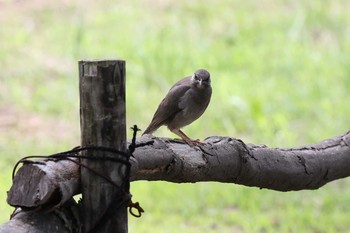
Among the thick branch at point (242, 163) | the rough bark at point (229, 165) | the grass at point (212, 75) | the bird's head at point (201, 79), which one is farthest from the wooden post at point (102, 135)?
the grass at point (212, 75)

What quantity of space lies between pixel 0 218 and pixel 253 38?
240 inches

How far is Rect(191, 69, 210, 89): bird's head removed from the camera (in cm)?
519

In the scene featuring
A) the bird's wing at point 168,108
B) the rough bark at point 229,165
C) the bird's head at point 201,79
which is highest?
the bird's head at point 201,79

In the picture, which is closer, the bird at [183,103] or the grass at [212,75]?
the bird at [183,103]

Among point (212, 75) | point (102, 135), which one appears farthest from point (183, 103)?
point (212, 75)

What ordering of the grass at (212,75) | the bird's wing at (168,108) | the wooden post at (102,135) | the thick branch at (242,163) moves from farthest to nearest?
the grass at (212,75), the bird's wing at (168,108), the thick branch at (242,163), the wooden post at (102,135)

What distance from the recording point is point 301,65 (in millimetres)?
11391

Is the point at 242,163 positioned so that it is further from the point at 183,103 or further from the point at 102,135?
the point at 183,103

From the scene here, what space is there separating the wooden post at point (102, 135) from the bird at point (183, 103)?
82.3 inches

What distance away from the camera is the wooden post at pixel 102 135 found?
276 centimetres

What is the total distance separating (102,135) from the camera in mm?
2793

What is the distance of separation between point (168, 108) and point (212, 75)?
6084mm

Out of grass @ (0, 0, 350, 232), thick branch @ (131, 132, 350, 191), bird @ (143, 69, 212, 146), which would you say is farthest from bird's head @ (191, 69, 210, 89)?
grass @ (0, 0, 350, 232)

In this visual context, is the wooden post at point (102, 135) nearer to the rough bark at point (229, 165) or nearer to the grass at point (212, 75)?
the rough bark at point (229, 165)
